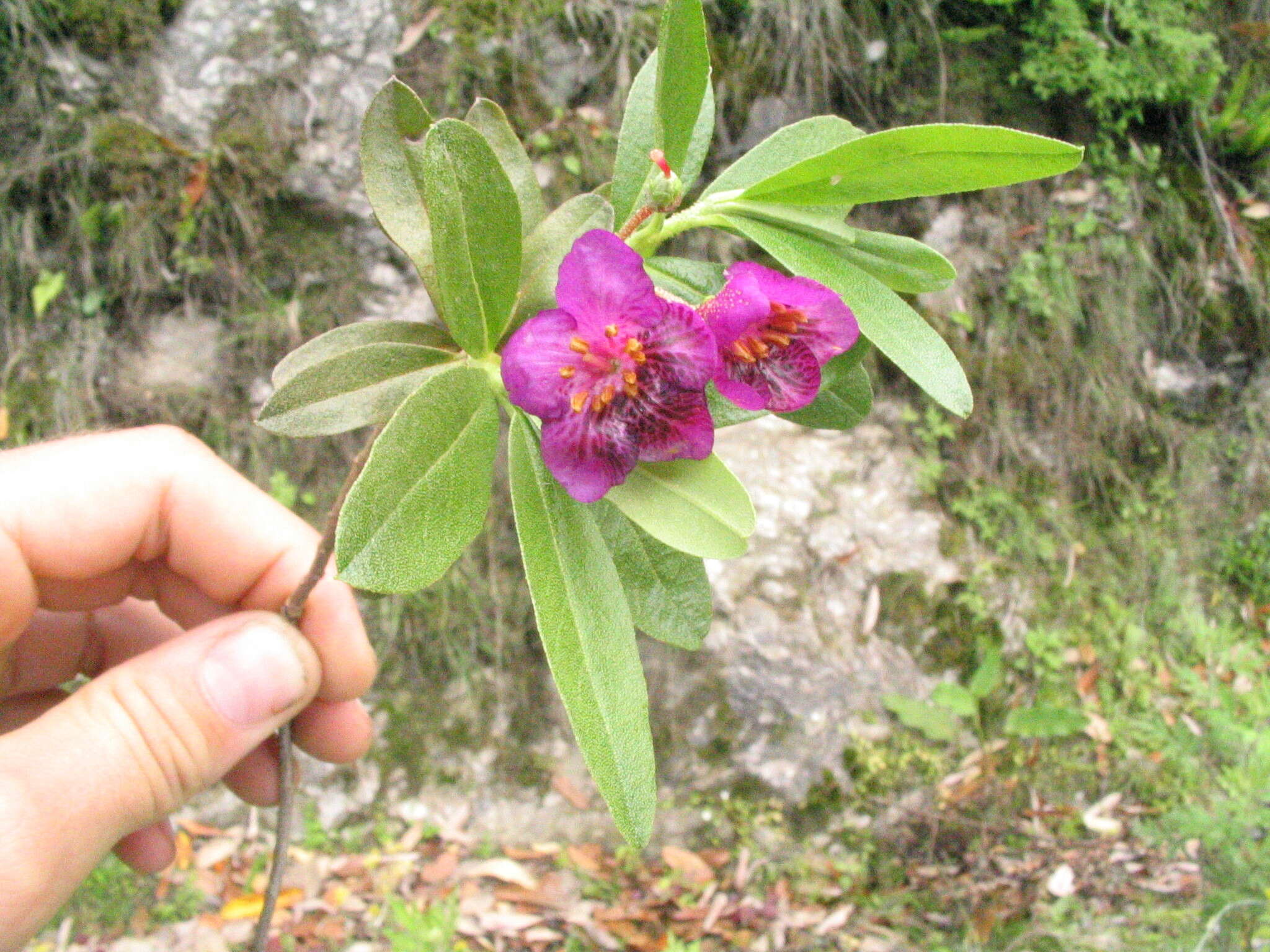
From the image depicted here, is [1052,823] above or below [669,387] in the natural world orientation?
below

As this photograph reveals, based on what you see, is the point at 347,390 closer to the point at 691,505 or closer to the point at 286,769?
the point at 691,505

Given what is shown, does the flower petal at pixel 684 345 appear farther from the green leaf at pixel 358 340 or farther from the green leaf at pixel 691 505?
the green leaf at pixel 358 340

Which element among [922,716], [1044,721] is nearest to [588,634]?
[922,716]

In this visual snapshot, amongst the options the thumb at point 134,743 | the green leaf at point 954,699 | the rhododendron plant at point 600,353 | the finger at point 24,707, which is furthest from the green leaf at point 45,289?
the green leaf at point 954,699

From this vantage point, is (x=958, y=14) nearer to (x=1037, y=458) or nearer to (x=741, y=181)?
(x=1037, y=458)

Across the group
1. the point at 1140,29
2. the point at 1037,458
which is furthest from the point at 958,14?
the point at 1037,458
